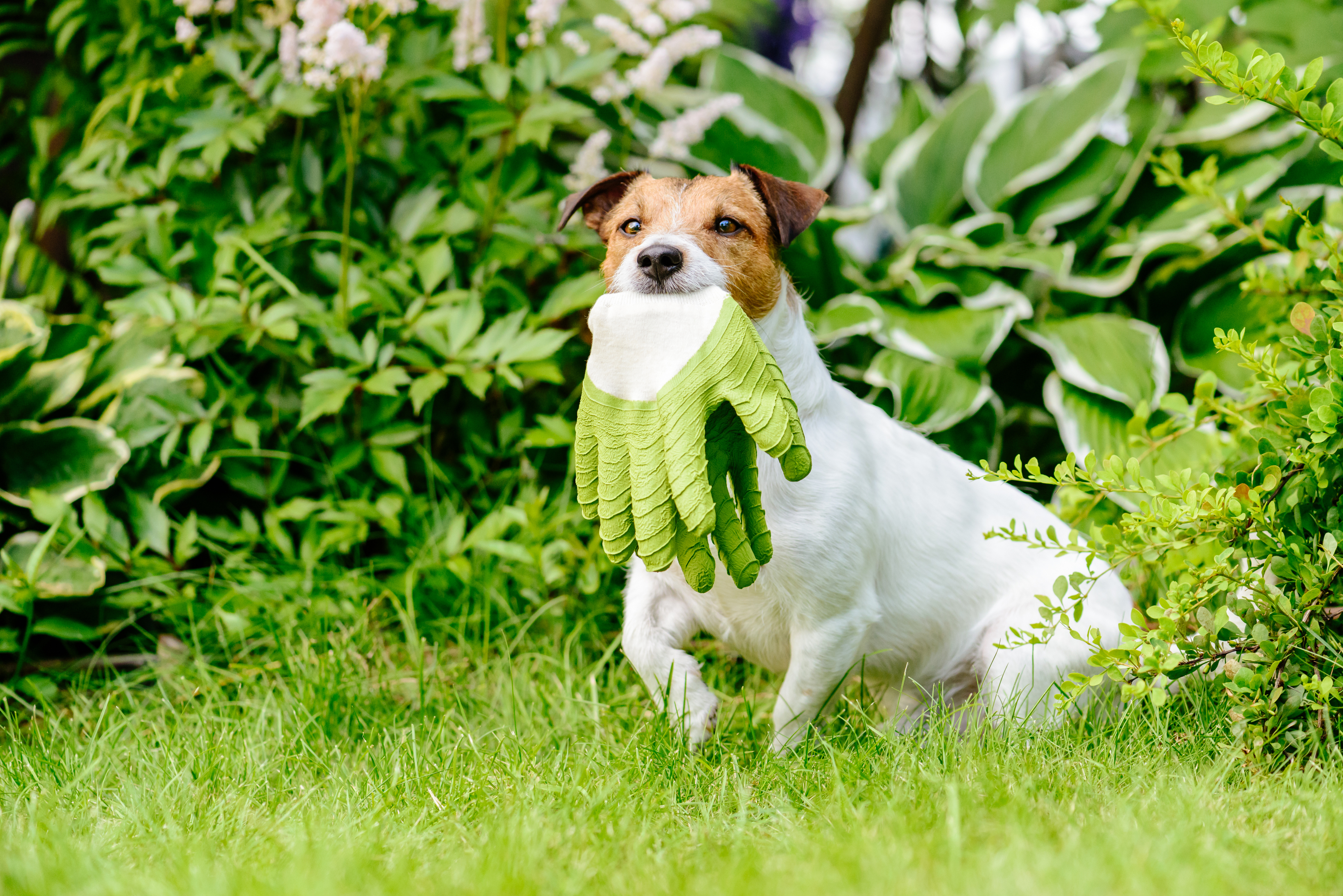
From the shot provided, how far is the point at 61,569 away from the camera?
3148mm

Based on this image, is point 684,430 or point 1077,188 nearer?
point 684,430

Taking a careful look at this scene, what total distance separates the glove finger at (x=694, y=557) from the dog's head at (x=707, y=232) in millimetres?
552

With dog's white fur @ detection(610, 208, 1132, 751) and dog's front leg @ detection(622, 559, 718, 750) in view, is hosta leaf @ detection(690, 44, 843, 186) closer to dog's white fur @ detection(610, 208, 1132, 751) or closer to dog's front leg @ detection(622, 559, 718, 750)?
dog's white fur @ detection(610, 208, 1132, 751)

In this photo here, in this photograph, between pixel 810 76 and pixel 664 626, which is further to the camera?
pixel 810 76

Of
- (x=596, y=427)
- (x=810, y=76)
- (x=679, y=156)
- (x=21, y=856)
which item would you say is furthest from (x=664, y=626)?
(x=810, y=76)

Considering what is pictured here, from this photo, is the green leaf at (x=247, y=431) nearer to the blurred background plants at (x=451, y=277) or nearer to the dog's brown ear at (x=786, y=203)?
the blurred background plants at (x=451, y=277)

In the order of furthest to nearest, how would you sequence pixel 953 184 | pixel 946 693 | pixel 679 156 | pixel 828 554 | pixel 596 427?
1. pixel 953 184
2. pixel 679 156
3. pixel 946 693
4. pixel 828 554
5. pixel 596 427

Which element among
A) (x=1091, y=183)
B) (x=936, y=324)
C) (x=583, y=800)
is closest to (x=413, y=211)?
(x=936, y=324)

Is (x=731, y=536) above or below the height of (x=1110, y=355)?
above

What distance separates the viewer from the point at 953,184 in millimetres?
4359

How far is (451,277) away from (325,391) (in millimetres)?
A: 613

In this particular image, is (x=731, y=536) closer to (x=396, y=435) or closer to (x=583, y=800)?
(x=583, y=800)

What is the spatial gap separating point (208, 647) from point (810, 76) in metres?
5.25

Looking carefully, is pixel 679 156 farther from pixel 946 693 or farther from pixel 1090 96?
pixel 946 693
